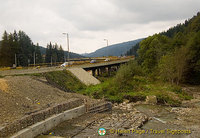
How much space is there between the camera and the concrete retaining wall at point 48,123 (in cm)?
1106

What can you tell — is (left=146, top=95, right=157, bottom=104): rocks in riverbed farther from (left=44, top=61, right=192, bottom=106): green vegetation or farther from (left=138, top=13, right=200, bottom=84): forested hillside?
(left=138, top=13, right=200, bottom=84): forested hillside

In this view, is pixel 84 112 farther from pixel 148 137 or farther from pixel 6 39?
pixel 6 39

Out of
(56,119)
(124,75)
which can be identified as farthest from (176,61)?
(56,119)

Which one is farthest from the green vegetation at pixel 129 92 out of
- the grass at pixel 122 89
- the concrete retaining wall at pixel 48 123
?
the concrete retaining wall at pixel 48 123

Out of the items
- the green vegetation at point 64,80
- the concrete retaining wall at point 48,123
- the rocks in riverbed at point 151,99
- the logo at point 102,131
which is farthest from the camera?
the green vegetation at point 64,80

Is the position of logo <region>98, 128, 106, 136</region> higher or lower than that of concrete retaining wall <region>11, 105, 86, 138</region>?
lower

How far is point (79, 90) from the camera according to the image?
104 ft

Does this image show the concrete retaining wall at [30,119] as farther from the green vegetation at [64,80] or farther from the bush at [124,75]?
the bush at [124,75]

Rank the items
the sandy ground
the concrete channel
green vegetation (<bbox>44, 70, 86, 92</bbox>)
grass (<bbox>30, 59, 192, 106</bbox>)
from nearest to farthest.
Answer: the concrete channel → the sandy ground → grass (<bbox>30, 59, 192, 106</bbox>) → green vegetation (<bbox>44, 70, 86, 92</bbox>)

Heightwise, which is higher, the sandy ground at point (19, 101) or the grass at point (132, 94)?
the sandy ground at point (19, 101)

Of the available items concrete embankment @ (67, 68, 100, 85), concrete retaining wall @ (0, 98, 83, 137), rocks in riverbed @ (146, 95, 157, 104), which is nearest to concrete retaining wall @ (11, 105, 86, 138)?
concrete retaining wall @ (0, 98, 83, 137)

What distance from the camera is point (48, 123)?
13.3m

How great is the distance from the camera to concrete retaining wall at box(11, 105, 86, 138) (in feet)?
36.3

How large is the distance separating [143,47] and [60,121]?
47929 mm
